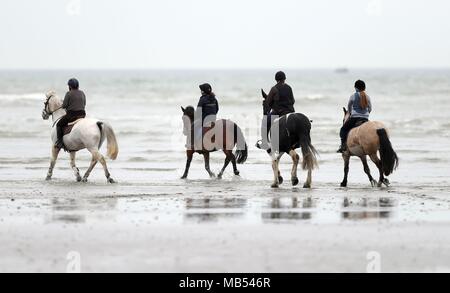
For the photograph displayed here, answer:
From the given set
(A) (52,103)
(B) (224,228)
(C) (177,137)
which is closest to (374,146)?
(B) (224,228)

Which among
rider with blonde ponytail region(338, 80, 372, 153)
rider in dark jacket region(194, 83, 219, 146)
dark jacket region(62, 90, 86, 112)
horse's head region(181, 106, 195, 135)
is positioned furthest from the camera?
horse's head region(181, 106, 195, 135)

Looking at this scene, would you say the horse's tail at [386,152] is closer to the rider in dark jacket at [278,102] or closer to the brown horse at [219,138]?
the rider in dark jacket at [278,102]

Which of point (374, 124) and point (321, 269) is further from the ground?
point (374, 124)

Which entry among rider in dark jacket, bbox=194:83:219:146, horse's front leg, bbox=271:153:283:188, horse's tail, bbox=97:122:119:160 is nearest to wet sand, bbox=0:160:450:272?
horse's front leg, bbox=271:153:283:188

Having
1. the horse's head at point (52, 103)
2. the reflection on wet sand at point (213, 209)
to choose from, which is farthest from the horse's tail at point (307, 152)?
the horse's head at point (52, 103)

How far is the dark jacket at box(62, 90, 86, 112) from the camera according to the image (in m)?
16.1

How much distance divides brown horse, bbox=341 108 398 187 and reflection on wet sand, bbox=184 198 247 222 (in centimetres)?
295

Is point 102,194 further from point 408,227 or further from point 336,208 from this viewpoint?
point 408,227

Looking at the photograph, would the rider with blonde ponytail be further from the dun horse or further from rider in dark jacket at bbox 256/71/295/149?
rider in dark jacket at bbox 256/71/295/149

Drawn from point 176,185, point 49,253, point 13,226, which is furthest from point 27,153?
point 49,253

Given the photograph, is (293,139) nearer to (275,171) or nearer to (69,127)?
(275,171)

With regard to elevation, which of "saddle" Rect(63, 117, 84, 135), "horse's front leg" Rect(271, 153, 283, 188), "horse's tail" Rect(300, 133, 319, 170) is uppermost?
"saddle" Rect(63, 117, 84, 135)

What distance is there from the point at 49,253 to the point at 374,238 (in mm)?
3620
